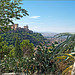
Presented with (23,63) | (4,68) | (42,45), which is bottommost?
(4,68)

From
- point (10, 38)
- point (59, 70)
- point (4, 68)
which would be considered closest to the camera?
point (59, 70)

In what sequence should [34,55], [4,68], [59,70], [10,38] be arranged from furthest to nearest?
[10,38]
[4,68]
[34,55]
[59,70]

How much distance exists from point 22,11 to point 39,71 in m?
1.53

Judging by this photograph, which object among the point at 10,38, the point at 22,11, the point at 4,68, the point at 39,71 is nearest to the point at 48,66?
the point at 39,71

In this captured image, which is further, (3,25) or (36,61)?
(3,25)

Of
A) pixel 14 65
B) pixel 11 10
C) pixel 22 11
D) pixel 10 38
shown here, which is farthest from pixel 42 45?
pixel 10 38

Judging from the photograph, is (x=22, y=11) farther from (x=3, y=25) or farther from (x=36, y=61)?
(x=36, y=61)

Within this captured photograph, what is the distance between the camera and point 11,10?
10.9 feet

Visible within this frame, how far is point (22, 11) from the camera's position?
10.7 feet

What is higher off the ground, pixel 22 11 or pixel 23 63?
pixel 22 11

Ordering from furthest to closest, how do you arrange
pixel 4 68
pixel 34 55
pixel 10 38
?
pixel 10 38, pixel 4 68, pixel 34 55

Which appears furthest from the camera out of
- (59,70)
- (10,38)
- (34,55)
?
(10,38)

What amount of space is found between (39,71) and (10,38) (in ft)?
198

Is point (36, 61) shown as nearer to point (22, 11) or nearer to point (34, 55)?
point (34, 55)
